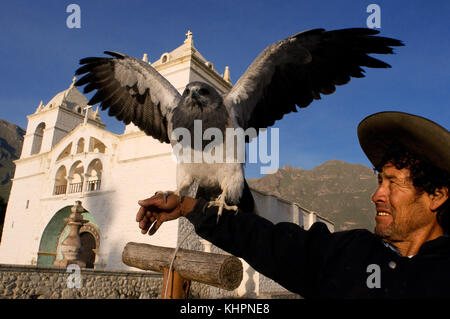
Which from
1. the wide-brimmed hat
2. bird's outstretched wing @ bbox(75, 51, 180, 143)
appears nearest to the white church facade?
bird's outstretched wing @ bbox(75, 51, 180, 143)

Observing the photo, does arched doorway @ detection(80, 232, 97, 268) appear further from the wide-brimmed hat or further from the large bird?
the wide-brimmed hat

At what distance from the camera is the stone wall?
8.38 m

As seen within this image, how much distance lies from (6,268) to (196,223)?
926 cm

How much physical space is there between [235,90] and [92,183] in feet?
57.7

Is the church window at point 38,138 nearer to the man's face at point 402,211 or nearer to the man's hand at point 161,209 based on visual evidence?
the man's hand at point 161,209

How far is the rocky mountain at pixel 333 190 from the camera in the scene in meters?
88.2

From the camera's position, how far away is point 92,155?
1798 cm

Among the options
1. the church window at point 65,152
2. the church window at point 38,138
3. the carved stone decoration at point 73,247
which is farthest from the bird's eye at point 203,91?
the church window at point 38,138

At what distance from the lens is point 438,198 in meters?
1.56

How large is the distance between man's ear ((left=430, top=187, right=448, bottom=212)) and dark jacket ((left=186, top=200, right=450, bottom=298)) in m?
0.20

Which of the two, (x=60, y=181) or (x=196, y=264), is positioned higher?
(x=60, y=181)

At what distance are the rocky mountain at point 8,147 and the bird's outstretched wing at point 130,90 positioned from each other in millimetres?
117031

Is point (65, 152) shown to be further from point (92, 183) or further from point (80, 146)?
point (92, 183)

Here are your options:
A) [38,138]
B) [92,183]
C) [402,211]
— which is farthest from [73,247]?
[38,138]
